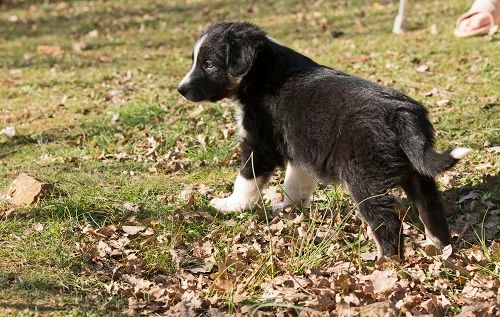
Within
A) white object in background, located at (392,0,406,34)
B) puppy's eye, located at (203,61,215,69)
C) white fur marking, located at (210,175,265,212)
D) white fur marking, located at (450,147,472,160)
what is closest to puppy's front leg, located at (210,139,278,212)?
white fur marking, located at (210,175,265,212)

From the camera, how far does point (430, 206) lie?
498cm

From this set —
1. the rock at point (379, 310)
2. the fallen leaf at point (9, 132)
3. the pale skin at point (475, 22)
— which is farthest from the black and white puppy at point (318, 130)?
the pale skin at point (475, 22)

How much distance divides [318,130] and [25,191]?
7.39ft

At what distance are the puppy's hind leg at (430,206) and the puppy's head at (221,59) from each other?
58.8 inches

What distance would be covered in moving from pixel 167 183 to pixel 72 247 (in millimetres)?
1527

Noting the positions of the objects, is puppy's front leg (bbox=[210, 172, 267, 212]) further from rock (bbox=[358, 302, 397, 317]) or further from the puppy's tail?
rock (bbox=[358, 302, 397, 317])

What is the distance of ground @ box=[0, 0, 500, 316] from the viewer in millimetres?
4523

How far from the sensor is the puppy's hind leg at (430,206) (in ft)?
16.3

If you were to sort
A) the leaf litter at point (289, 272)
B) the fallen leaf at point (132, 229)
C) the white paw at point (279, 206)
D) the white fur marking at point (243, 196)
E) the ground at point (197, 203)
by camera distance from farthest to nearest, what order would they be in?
the white paw at point (279, 206), the white fur marking at point (243, 196), the fallen leaf at point (132, 229), the ground at point (197, 203), the leaf litter at point (289, 272)

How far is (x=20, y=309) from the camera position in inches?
169

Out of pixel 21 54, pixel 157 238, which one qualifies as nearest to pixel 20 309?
pixel 157 238

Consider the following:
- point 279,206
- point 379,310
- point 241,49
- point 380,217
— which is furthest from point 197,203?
point 379,310

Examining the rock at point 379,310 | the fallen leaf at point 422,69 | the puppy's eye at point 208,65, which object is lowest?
the fallen leaf at point 422,69

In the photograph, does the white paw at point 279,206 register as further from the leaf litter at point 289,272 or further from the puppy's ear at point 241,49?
the puppy's ear at point 241,49
